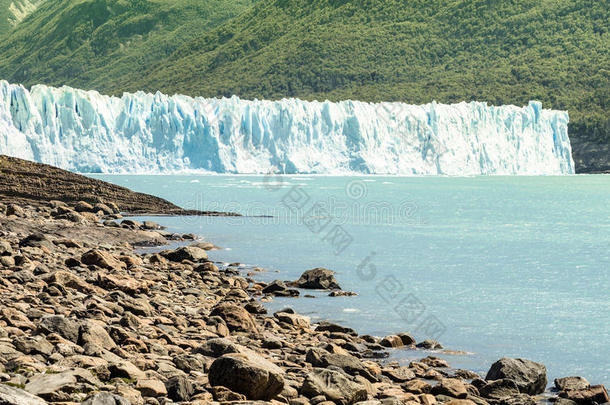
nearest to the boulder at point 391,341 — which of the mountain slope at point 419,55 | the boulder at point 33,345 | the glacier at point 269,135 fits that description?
the boulder at point 33,345

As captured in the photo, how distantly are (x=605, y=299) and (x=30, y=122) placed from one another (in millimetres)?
34012

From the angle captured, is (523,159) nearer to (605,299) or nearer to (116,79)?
(605,299)

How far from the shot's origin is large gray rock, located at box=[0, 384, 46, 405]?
454 centimetres

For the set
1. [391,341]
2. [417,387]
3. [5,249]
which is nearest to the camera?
[417,387]

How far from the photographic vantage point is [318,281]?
43.7ft

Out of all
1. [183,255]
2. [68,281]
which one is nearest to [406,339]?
[68,281]

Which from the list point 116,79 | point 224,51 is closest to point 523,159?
point 224,51

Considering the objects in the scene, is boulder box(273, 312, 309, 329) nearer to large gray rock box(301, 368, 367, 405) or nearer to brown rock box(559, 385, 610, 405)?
large gray rock box(301, 368, 367, 405)

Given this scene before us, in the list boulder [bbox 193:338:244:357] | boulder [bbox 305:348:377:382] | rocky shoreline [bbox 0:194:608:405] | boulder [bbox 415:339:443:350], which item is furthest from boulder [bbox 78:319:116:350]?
boulder [bbox 415:339:443:350]

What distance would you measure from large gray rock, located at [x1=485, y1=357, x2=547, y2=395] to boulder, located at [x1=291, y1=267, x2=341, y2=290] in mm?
5464

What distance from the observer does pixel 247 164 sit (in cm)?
4525

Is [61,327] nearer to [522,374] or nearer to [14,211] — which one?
[522,374]

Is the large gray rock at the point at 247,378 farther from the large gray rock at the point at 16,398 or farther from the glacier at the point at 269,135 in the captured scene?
the glacier at the point at 269,135

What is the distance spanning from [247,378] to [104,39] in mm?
145205
